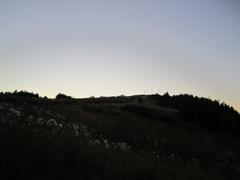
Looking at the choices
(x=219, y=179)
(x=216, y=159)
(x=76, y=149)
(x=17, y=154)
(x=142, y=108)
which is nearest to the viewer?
(x=17, y=154)

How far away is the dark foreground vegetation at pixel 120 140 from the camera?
825 centimetres

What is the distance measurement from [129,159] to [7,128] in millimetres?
2710

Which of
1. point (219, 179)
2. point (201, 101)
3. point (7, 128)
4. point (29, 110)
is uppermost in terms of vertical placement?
point (201, 101)

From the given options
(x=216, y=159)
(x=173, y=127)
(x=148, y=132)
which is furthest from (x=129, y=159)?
(x=173, y=127)

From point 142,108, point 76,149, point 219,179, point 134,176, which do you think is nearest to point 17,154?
point 76,149

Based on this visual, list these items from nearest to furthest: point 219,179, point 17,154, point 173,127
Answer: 1. point 17,154
2. point 219,179
3. point 173,127

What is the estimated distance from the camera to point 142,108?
1006 inches

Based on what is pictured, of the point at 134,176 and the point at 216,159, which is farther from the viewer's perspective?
the point at 216,159

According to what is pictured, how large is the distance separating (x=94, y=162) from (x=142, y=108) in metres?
17.0

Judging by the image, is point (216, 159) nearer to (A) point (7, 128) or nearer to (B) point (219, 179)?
(B) point (219, 179)

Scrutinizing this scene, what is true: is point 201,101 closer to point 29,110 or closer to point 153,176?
point 29,110

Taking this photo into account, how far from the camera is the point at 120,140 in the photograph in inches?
659

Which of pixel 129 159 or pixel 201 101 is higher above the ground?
pixel 201 101

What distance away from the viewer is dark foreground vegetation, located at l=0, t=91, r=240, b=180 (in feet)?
27.1
